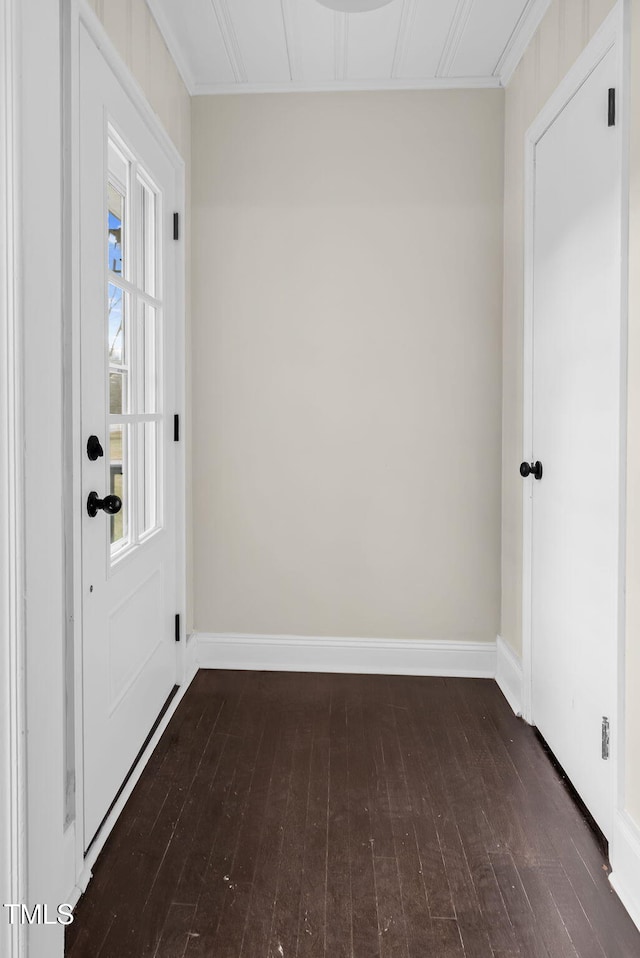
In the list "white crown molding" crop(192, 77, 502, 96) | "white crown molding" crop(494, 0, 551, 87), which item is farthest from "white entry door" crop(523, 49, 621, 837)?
"white crown molding" crop(192, 77, 502, 96)

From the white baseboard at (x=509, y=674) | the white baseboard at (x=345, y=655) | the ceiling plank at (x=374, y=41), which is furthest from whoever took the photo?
→ the white baseboard at (x=345, y=655)

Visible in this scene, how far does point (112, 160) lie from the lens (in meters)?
1.86

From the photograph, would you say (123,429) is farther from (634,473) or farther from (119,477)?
(634,473)

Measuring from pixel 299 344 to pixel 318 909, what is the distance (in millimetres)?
2040

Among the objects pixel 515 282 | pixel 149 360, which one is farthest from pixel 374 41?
pixel 149 360

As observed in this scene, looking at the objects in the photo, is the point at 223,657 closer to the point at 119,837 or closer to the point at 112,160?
the point at 119,837

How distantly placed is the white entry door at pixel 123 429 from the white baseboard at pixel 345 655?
33 centimetres

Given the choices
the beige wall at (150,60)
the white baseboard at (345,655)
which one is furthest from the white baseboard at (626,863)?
the beige wall at (150,60)

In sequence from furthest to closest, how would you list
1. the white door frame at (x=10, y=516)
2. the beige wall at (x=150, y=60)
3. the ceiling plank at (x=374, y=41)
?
the ceiling plank at (x=374, y=41) < the beige wall at (x=150, y=60) < the white door frame at (x=10, y=516)

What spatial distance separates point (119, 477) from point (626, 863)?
169 centimetres

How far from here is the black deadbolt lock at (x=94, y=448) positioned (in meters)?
1.63

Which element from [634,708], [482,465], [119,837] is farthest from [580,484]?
[119,837]

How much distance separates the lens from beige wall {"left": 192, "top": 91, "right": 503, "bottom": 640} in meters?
2.70

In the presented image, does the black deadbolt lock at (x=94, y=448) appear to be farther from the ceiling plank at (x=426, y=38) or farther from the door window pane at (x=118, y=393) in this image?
the ceiling plank at (x=426, y=38)
